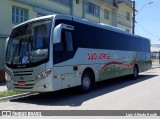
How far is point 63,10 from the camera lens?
81.3ft

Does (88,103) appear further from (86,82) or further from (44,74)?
(86,82)

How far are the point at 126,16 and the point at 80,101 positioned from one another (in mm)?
35231

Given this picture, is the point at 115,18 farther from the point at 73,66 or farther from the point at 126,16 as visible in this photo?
the point at 73,66

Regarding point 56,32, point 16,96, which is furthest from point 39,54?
point 16,96

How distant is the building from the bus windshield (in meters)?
6.12

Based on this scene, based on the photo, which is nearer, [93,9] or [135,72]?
[135,72]

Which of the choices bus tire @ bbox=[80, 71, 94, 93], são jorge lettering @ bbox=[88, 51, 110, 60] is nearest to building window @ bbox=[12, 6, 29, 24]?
são jorge lettering @ bbox=[88, 51, 110, 60]

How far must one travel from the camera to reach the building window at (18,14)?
61.2 feet

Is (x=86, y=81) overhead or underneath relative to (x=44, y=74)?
underneath

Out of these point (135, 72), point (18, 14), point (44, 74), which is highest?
point (18, 14)

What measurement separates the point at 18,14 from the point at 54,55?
1014cm

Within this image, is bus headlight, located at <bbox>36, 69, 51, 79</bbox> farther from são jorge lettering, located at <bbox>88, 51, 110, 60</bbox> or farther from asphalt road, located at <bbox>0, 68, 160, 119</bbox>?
são jorge lettering, located at <bbox>88, 51, 110, 60</bbox>

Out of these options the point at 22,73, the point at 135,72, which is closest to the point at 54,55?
the point at 22,73

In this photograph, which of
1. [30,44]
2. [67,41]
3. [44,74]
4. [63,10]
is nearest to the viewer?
[44,74]
